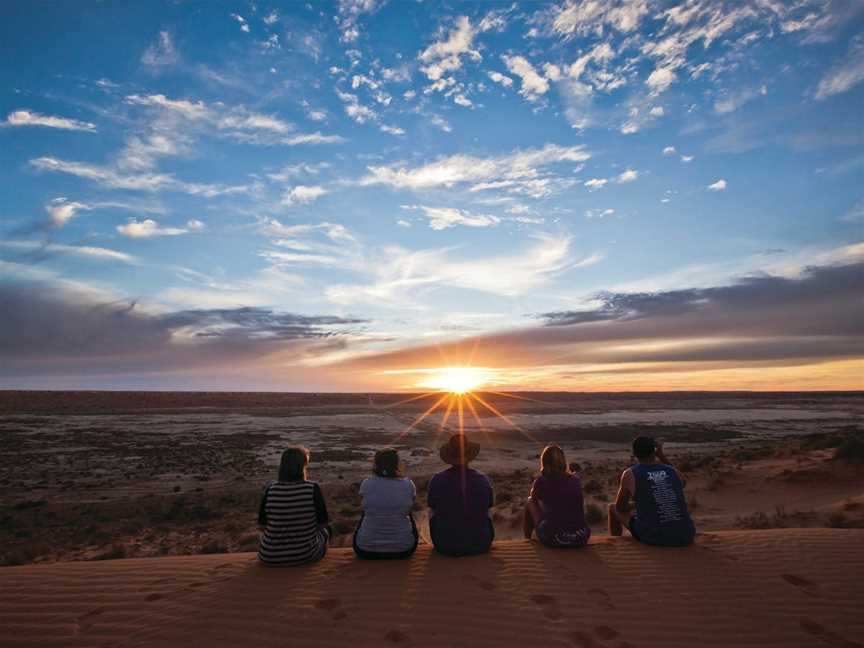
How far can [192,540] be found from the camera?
10.4 metres

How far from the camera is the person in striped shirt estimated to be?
5.37m

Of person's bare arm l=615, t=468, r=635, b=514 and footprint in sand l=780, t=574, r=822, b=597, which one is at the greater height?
person's bare arm l=615, t=468, r=635, b=514

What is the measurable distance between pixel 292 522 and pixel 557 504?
323 centimetres

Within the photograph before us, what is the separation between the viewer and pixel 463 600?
4816 mm

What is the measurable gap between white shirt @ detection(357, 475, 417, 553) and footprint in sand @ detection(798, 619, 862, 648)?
3.85 metres

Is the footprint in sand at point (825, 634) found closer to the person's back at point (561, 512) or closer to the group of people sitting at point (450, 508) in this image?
the group of people sitting at point (450, 508)

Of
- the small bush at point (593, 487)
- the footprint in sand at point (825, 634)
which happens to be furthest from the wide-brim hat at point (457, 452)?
the small bush at point (593, 487)

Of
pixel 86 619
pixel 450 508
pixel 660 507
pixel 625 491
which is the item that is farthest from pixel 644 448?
pixel 86 619

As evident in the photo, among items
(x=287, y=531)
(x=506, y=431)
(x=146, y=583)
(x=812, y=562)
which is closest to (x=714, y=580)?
(x=812, y=562)

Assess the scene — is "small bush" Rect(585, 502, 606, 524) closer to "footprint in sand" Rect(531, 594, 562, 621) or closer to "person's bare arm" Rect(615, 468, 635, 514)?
"person's bare arm" Rect(615, 468, 635, 514)

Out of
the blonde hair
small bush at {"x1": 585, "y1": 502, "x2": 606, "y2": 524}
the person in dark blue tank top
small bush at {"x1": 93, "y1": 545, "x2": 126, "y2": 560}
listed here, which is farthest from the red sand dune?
small bush at {"x1": 585, "y1": 502, "x2": 606, "y2": 524}

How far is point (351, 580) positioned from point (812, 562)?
557 centimetres

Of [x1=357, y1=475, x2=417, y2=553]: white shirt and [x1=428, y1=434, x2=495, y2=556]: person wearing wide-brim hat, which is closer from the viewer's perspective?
[x1=357, y1=475, x2=417, y2=553]: white shirt

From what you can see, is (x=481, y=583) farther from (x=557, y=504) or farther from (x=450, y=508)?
(x=557, y=504)
